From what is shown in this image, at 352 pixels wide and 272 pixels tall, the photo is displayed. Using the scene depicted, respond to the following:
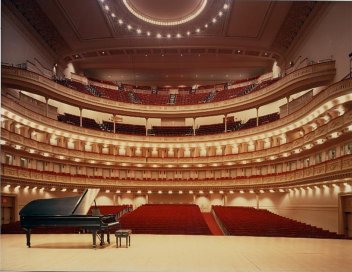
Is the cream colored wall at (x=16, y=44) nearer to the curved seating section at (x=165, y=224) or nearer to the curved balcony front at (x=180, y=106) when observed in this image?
the curved balcony front at (x=180, y=106)

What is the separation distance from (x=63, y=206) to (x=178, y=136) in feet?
75.2

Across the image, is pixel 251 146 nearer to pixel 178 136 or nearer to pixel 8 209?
pixel 178 136

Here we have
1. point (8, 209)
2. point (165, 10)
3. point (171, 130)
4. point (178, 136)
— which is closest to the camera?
point (8, 209)

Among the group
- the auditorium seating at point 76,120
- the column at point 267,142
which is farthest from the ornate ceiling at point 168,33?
the column at point 267,142

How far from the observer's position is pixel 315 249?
1191 cm

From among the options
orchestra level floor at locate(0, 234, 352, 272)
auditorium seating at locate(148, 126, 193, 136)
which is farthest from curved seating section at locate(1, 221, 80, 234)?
auditorium seating at locate(148, 126, 193, 136)

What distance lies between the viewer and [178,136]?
33.9 metres

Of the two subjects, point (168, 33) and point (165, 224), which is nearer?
point (165, 224)

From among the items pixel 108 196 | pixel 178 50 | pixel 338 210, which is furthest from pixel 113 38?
pixel 338 210

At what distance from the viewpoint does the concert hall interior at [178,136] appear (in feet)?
37.9

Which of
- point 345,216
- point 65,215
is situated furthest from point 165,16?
point 65,215

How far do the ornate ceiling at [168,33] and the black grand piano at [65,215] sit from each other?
19867mm

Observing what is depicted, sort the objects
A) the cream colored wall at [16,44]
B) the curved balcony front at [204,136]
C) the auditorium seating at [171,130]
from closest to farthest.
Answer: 1. the curved balcony front at [204,136]
2. the cream colored wall at [16,44]
3. the auditorium seating at [171,130]

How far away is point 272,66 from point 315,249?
2962cm
